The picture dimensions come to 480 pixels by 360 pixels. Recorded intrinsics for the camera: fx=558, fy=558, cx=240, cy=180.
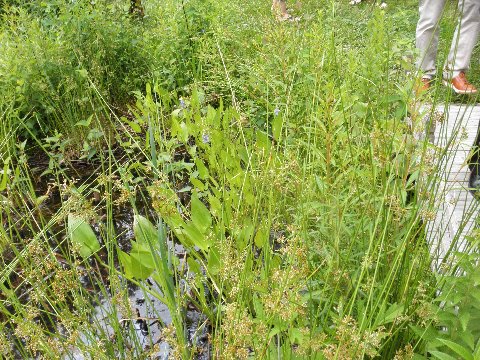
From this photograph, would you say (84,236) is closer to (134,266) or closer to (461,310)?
(134,266)

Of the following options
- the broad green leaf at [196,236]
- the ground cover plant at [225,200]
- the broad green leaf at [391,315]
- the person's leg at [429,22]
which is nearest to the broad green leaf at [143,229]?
the ground cover plant at [225,200]

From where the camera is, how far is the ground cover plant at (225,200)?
4.54ft

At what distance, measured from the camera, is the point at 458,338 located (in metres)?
1.36

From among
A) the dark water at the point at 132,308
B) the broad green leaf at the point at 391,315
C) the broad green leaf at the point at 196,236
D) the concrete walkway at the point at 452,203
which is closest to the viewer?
the broad green leaf at the point at 391,315

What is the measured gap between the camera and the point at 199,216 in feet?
6.99

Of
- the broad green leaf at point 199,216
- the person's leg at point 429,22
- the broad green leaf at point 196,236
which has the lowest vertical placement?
the broad green leaf at point 196,236

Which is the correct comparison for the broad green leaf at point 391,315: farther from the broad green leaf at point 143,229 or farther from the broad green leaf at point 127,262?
the broad green leaf at point 127,262

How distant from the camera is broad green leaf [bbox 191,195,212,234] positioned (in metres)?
2.12

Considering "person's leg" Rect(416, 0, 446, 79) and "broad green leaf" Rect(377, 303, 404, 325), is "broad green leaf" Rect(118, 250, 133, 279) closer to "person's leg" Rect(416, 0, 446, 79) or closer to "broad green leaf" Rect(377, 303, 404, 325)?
"broad green leaf" Rect(377, 303, 404, 325)

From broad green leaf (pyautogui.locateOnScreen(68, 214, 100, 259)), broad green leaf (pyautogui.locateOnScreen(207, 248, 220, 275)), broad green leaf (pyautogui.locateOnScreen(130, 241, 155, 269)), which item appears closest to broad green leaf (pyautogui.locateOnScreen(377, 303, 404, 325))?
broad green leaf (pyautogui.locateOnScreen(207, 248, 220, 275))

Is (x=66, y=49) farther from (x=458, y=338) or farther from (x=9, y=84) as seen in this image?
(x=458, y=338)

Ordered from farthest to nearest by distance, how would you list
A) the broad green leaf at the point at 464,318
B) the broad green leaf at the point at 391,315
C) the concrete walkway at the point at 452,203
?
1. the concrete walkway at the point at 452,203
2. the broad green leaf at the point at 391,315
3. the broad green leaf at the point at 464,318

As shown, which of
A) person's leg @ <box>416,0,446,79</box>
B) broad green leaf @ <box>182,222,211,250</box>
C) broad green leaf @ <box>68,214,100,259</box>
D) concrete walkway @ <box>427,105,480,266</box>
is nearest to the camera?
concrete walkway @ <box>427,105,480,266</box>

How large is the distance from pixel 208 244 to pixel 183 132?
772 mm
